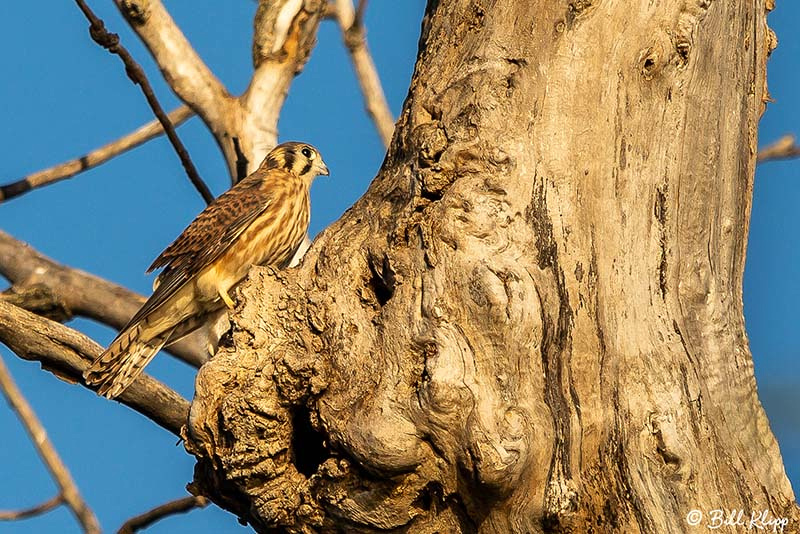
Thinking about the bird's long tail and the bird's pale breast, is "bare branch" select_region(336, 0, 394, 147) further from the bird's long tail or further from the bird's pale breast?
the bird's long tail

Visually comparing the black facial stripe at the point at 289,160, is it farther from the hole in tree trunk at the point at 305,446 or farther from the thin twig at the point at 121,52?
the hole in tree trunk at the point at 305,446

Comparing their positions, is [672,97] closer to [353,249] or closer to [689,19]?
[689,19]

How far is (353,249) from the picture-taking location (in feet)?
13.5

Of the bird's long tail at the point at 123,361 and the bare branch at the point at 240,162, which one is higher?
the bare branch at the point at 240,162

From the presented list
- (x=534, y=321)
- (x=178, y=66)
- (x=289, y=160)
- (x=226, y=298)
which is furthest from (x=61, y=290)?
(x=534, y=321)

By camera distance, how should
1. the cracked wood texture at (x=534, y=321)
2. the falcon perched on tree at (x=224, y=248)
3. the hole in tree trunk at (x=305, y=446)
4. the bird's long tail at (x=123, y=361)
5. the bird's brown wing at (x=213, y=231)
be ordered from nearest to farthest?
the cracked wood texture at (x=534, y=321) < the hole in tree trunk at (x=305, y=446) < the bird's long tail at (x=123, y=361) < the falcon perched on tree at (x=224, y=248) < the bird's brown wing at (x=213, y=231)

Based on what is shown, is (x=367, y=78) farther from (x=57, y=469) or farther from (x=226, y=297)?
(x=57, y=469)

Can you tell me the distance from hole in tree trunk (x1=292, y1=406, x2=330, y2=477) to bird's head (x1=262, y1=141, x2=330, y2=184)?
2744 millimetres

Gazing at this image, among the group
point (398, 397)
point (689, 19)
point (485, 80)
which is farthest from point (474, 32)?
point (398, 397)

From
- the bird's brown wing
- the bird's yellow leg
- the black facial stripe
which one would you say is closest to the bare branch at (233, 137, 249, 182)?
the bird's brown wing

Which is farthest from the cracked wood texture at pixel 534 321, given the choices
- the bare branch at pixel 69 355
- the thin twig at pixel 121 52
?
the thin twig at pixel 121 52

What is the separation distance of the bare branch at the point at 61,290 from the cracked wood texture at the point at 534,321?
1.67m

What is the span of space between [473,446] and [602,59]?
1.45 meters

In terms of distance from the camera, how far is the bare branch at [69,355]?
4121 millimetres
